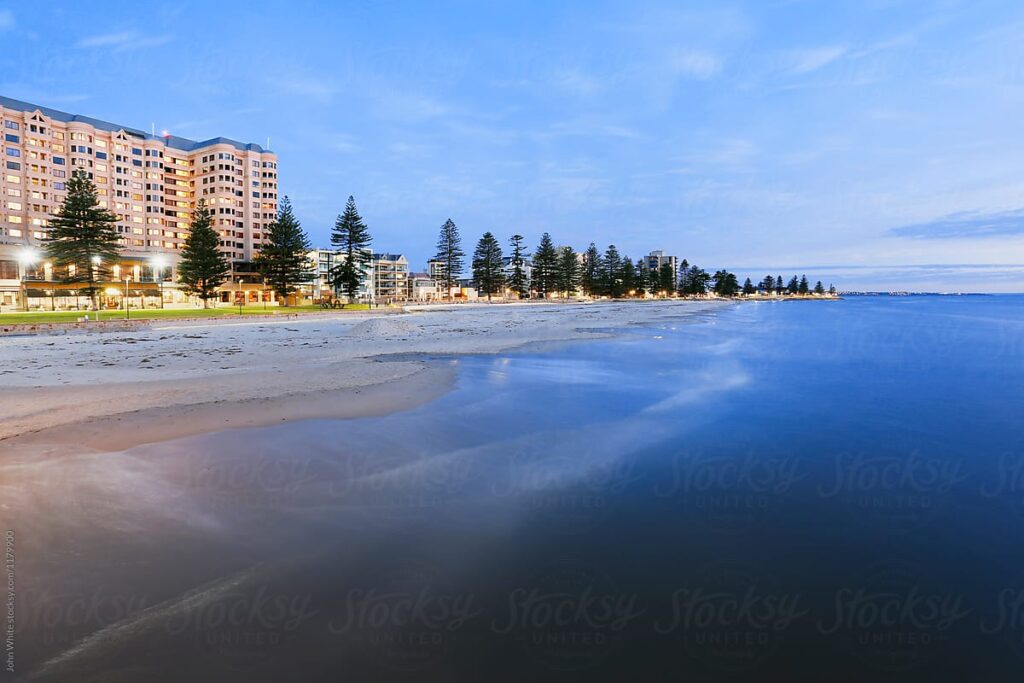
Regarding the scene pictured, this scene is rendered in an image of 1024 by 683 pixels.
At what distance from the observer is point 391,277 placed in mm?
147000

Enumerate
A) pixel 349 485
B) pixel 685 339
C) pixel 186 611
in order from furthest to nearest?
pixel 685 339 → pixel 349 485 → pixel 186 611

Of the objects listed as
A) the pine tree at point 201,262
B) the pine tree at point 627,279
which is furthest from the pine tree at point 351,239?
the pine tree at point 627,279

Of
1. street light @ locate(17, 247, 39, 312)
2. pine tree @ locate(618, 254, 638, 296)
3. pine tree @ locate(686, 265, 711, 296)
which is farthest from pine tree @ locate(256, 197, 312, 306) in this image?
pine tree @ locate(686, 265, 711, 296)

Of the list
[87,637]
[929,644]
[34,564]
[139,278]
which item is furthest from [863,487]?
[139,278]

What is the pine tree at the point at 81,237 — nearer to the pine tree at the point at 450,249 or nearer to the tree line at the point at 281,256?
the tree line at the point at 281,256

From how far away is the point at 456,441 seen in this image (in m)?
9.68

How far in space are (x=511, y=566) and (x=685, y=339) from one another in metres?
31.4

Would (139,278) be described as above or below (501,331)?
above

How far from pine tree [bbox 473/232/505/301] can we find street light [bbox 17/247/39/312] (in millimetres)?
69375

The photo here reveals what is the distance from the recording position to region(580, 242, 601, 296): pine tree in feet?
457

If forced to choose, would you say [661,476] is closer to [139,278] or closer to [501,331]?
[501,331]

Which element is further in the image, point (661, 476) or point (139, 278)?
point (139, 278)

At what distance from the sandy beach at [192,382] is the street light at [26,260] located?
1437 inches

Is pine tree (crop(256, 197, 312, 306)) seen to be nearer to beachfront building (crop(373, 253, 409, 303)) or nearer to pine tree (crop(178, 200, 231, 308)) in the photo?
pine tree (crop(178, 200, 231, 308))
